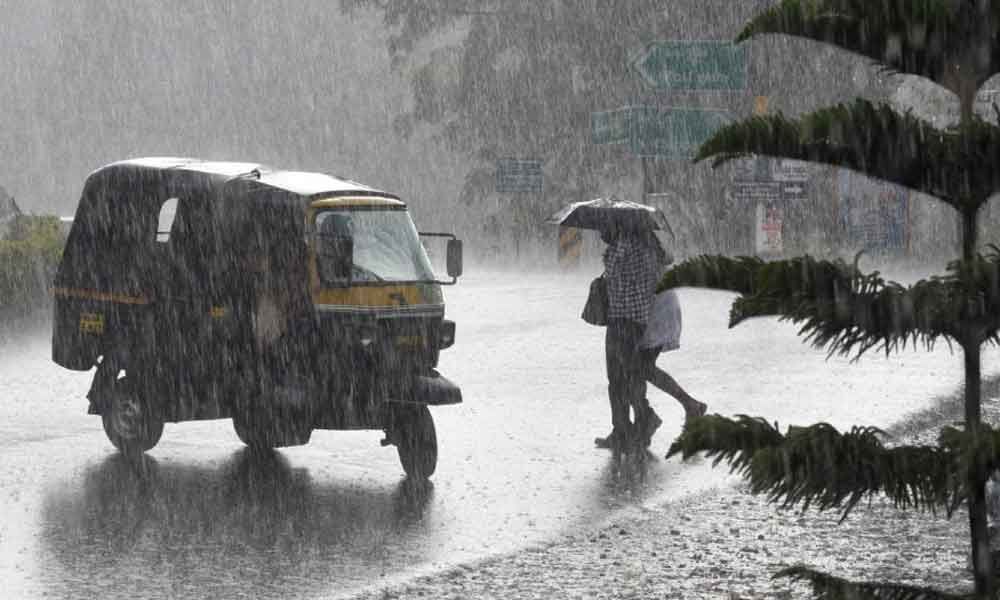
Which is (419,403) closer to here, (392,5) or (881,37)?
(881,37)

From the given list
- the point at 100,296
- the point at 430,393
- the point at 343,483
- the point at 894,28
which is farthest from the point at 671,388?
the point at 894,28

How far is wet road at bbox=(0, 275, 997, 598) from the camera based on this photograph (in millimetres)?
8430

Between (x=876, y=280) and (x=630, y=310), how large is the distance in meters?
7.97

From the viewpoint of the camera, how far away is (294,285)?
424 inches

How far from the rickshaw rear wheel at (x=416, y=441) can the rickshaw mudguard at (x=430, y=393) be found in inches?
7.8

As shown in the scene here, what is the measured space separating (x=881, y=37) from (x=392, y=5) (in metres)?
45.3

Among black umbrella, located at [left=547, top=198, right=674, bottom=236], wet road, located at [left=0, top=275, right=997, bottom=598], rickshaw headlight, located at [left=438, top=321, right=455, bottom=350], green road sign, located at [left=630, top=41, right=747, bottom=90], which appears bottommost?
wet road, located at [left=0, top=275, right=997, bottom=598]

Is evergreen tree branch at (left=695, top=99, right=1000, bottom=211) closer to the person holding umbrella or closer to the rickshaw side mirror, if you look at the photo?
the rickshaw side mirror

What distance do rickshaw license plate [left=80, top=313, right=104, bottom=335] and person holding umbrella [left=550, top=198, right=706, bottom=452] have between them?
3.12 meters

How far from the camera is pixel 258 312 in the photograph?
10.8 metres

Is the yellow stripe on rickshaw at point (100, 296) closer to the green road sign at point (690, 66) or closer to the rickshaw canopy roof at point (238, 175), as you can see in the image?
the rickshaw canopy roof at point (238, 175)

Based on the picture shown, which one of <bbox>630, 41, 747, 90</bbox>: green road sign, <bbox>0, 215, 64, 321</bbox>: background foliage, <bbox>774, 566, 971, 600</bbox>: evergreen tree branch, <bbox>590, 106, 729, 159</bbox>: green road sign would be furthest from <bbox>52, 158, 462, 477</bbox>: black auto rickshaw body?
<bbox>590, 106, 729, 159</bbox>: green road sign

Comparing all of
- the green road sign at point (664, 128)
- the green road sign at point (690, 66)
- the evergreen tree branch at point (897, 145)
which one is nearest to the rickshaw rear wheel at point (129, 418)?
the evergreen tree branch at point (897, 145)

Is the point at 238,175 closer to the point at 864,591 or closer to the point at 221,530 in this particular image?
the point at 221,530
